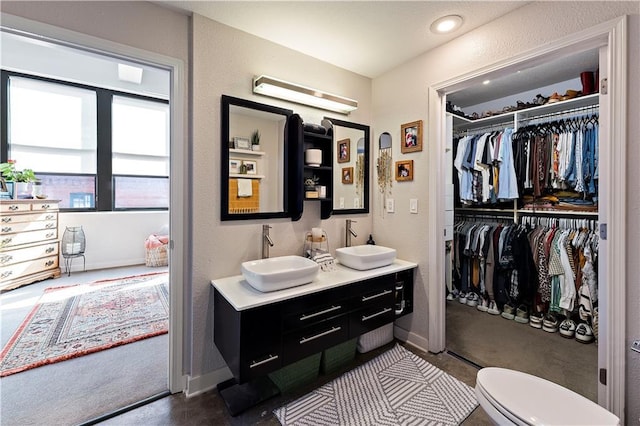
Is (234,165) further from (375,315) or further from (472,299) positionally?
(472,299)

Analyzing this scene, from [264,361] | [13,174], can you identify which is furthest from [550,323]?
[13,174]

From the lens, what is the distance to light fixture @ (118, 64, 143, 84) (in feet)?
13.8

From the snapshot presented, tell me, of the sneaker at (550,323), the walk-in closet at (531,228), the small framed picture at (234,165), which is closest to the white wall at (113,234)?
the small framed picture at (234,165)

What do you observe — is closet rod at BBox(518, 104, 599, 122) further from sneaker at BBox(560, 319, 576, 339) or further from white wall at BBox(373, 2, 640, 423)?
sneaker at BBox(560, 319, 576, 339)

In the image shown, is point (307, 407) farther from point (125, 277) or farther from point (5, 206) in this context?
point (5, 206)

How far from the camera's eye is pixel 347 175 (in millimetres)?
2648

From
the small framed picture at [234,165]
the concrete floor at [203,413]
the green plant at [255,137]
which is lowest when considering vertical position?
the concrete floor at [203,413]

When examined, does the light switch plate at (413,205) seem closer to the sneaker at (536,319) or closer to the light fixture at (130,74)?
the sneaker at (536,319)

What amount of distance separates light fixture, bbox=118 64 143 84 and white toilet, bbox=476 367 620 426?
5.41 meters

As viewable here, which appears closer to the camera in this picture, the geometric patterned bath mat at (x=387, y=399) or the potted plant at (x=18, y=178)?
the geometric patterned bath mat at (x=387, y=399)

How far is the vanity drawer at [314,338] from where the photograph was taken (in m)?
1.68

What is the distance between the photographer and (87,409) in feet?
5.57

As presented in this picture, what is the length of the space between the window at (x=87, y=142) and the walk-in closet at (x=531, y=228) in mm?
4141

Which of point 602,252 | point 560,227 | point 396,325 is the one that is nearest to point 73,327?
point 396,325
